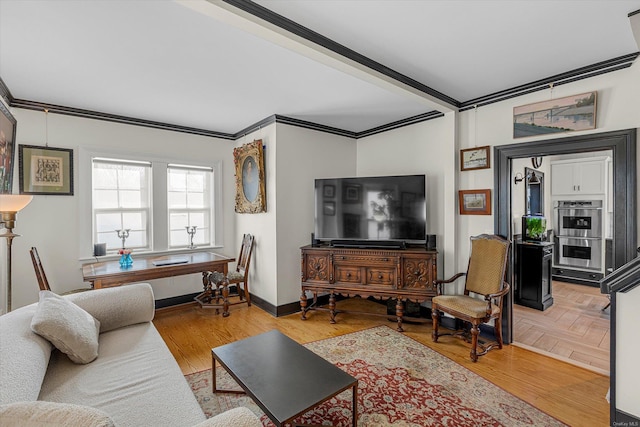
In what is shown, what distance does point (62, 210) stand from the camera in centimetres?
345

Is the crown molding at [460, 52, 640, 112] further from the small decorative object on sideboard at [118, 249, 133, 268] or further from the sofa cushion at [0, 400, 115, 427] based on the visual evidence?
the small decorative object on sideboard at [118, 249, 133, 268]

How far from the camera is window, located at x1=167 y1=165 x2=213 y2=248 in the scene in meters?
4.30

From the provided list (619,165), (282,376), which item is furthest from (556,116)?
(282,376)

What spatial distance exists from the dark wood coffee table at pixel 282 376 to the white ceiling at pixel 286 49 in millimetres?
2062

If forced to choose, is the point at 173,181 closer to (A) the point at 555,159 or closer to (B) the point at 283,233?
(B) the point at 283,233

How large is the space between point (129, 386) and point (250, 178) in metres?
3.06

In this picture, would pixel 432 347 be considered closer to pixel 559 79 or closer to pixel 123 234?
pixel 559 79

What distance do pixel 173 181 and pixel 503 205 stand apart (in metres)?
4.18

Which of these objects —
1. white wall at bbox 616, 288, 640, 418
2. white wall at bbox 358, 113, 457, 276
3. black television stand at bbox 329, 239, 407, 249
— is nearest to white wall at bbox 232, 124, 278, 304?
black television stand at bbox 329, 239, 407, 249

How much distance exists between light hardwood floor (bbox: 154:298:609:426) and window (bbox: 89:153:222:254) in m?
1.02

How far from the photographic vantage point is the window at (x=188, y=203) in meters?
4.30

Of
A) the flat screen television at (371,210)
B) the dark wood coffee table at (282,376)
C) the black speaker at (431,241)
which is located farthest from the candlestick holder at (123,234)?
the black speaker at (431,241)

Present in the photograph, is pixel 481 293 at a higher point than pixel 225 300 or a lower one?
higher

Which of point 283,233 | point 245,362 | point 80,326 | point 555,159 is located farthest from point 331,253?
point 555,159
